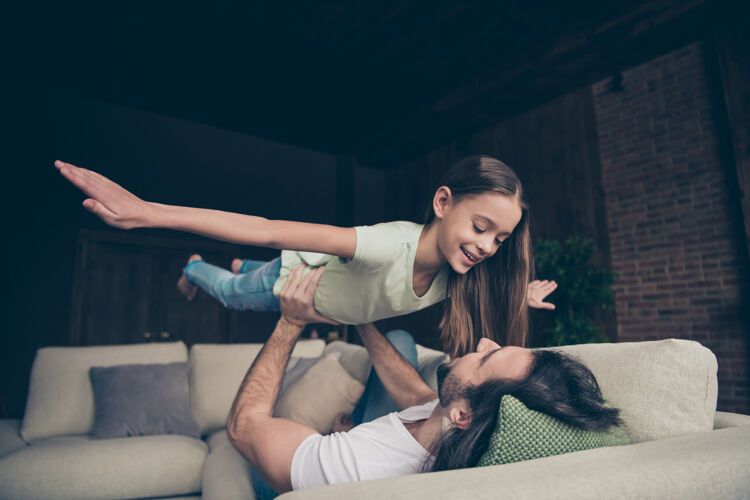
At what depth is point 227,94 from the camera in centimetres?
548

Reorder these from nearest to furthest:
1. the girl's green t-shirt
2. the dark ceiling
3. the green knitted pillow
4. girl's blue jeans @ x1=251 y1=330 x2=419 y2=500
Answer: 1. the green knitted pillow
2. the girl's green t-shirt
3. girl's blue jeans @ x1=251 y1=330 x2=419 y2=500
4. the dark ceiling

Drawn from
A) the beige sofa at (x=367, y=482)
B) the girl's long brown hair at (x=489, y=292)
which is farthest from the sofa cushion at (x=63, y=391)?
the girl's long brown hair at (x=489, y=292)

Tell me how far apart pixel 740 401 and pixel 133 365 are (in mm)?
4512

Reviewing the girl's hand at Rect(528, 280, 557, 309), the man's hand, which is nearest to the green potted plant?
the girl's hand at Rect(528, 280, 557, 309)

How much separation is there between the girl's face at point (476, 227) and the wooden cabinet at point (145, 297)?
4.82 metres

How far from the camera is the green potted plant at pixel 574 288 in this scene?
4328 millimetres

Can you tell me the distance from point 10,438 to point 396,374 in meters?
2.17

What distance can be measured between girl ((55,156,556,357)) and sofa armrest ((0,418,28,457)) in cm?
162

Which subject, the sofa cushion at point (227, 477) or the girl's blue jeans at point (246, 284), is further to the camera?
the girl's blue jeans at point (246, 284)

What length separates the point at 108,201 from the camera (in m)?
0.92

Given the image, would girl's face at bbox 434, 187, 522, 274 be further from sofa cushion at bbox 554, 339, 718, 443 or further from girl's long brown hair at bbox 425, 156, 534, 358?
sofa cushion at bbox 554, 339, 718, 443

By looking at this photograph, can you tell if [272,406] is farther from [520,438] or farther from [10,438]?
[10,438]

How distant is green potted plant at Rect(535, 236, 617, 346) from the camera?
170 inches

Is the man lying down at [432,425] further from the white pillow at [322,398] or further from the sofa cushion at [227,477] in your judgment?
the white pillow at [322,398]
